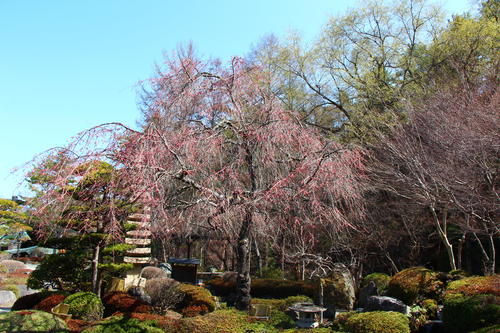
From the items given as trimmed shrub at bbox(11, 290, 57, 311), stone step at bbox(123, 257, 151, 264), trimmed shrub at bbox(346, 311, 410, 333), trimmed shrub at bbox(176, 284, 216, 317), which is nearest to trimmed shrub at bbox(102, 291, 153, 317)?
trimmed shrub at bbox(176, 284, 216, 317)

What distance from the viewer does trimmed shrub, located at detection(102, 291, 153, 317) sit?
9031mm

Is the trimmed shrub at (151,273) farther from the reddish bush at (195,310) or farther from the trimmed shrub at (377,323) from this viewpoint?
the trimmed shrub at (377,323)

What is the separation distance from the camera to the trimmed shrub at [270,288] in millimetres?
13906

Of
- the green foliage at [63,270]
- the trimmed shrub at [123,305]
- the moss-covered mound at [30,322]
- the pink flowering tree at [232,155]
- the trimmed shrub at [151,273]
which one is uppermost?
the pink flowering tree at [232,155]

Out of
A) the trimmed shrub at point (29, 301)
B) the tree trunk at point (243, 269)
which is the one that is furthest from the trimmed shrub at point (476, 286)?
the trimmed shrub at point (29, 301)

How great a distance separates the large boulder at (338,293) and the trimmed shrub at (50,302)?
6.16 meters

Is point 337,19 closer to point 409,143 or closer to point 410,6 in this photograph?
point 410,6

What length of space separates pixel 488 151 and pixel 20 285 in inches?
738

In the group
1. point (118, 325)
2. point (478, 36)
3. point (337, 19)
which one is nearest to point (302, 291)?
point (118, 325)

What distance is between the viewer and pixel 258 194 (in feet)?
26.2

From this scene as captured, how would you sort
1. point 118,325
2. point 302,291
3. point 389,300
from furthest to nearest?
point 302,291 < point 389,300 < point 118,325

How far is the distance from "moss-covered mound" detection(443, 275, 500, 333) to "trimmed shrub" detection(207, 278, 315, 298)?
20.0ft

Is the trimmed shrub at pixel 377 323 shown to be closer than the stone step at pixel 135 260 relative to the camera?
Yes

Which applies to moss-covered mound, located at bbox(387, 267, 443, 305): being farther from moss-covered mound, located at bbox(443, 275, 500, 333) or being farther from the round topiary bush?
the round topiary bush
